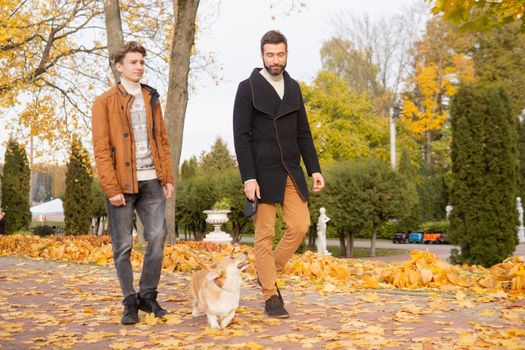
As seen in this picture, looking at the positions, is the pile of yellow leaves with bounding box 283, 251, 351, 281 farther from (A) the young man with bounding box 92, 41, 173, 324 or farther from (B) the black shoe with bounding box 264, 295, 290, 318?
(A) the young man with bounding box 92, 41, 173, 324

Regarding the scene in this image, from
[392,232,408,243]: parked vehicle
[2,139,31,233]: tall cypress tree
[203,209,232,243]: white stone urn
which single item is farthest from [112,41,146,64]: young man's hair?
[392,232,408,243]: parked vehicle

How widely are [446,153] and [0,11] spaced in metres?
31.1

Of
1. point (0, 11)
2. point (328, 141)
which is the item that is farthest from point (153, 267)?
point (328, 141)

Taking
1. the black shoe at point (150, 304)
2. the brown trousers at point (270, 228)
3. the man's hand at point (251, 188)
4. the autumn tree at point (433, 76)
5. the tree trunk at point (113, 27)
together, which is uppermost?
the autumn tree at point (433, 76)

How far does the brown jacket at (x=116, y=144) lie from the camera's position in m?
4.84

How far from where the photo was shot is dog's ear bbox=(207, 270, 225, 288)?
15.1 feet

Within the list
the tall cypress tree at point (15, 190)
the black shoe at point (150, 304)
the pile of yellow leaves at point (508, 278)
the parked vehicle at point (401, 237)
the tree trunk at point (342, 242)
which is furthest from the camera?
the parked vehicle at point (401, 237)

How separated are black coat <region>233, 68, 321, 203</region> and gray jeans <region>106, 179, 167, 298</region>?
738mm

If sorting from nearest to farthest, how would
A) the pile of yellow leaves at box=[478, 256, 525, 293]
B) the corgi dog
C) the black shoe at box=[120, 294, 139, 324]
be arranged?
the corgi dog, the black shoe at box=[120, 294, 139, 324], the pile of yellow leaves at box=[478, 256, 525, 293]

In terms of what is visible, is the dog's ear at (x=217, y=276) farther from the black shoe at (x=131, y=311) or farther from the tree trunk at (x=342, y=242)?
the tree trunk at (x=342, y=242)

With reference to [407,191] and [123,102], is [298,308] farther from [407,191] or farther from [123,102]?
[407,191]

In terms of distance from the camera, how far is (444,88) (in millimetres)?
42906

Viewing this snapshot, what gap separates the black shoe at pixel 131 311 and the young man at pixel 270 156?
39.2 inches

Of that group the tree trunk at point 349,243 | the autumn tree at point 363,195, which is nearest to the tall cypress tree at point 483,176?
the autumn tree at point 363,195
